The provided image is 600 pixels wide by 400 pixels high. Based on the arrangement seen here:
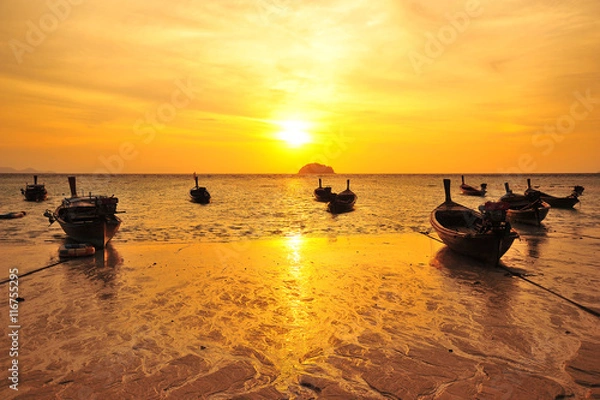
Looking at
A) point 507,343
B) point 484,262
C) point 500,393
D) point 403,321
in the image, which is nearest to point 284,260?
point 403,321

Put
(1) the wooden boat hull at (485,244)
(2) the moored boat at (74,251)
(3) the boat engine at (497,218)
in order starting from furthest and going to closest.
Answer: (2) the moored boat at (74,251) → (1) the wooden boat hull at (485,244) → (3) the boat engine at (497,218)

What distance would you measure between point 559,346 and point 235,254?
42.7ft

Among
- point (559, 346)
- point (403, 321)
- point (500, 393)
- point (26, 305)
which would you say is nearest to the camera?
point (500, 393)

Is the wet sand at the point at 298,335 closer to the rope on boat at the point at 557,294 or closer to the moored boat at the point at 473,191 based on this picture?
the rope on boat at the point at 557,294

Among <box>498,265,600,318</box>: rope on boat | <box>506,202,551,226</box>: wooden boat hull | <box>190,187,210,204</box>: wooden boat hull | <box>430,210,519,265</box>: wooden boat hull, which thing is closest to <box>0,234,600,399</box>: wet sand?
<box>498,265,600,318</box>: rope on boat

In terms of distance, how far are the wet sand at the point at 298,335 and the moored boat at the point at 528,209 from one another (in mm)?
15263

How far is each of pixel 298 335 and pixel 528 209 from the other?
25033mm

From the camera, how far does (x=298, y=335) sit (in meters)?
8.17

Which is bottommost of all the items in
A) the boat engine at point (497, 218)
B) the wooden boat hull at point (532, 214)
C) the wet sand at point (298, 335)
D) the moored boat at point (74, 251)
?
the wet sand at point (298, 335)

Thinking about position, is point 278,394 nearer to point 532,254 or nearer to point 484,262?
point 484,262

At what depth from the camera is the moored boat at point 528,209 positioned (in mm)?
25594

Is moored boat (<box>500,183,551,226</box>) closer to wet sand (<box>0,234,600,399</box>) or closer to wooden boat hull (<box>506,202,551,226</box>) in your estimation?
wooden boat hull (<box>506,202,551,226</box>)

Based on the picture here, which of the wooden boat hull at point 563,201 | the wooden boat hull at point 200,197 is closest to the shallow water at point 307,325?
the wooden boat hull at point 563,201

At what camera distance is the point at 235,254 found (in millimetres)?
17094
